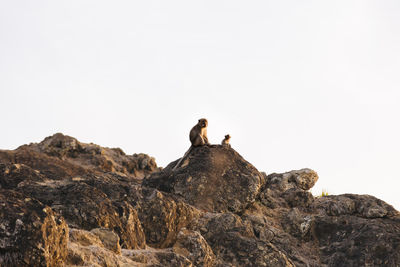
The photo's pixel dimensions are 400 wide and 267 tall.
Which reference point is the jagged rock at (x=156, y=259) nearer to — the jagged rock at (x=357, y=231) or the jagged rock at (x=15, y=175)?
the jagged rock at (x=15, y=175)

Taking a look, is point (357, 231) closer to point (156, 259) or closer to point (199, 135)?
point (199, 135)

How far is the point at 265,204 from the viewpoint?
16625mm

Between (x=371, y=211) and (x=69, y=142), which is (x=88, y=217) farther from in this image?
(x=69, y=142)

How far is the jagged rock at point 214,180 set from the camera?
15086mm

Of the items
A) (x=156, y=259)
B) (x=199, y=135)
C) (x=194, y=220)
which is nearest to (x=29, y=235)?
(x=156, y=259)

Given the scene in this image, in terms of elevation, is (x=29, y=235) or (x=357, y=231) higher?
(x=357, y=231)

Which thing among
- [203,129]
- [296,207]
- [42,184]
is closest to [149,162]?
[203,129]

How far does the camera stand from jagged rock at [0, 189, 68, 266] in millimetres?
5762

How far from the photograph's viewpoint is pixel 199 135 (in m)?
17.6

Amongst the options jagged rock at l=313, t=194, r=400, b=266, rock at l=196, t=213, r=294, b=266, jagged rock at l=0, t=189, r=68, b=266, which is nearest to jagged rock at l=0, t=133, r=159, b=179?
jagged rock at l=313, t=194, r=400, b=266

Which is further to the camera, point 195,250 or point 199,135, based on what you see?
point 199,135

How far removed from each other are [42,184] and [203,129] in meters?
8.65

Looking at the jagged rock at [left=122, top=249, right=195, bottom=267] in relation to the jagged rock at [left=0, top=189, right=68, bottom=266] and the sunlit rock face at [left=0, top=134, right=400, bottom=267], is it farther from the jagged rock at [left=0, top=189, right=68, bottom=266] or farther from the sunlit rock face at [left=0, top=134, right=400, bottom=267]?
the jagged rock at [left=0, top=189, right=68, bottom=266]

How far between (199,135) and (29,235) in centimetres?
1196
